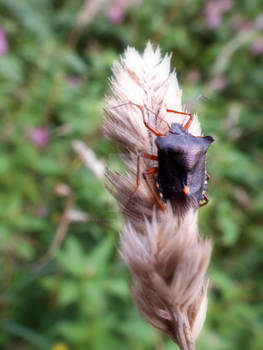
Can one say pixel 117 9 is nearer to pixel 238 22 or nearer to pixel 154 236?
pixel 238 22

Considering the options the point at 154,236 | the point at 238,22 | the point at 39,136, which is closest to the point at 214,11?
the point at 238,22

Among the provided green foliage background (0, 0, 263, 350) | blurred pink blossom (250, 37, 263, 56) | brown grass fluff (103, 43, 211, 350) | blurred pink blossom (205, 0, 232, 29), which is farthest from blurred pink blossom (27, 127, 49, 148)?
blurred pink blossom (250, 37, 263, 56)

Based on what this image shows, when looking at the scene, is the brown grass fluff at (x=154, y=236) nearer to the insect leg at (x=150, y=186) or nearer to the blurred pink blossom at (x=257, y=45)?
the insect leg at (x=150, y=186)

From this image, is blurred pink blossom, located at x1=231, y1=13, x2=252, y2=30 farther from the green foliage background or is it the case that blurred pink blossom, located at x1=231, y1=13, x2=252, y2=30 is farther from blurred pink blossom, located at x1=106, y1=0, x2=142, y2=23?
blurred pink blossom, located at x1=106, y1=0, x2=142, y2=23

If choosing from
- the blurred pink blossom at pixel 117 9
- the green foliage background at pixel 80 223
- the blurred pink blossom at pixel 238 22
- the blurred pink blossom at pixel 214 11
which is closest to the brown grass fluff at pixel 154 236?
the green foliage background at pixel 80 223

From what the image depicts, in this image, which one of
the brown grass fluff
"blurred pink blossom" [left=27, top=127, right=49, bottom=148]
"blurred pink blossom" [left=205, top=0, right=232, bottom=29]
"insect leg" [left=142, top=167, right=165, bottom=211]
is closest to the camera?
the brown grass fluff

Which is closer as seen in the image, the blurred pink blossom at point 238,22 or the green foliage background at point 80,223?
the green foliage background at point 80,223
